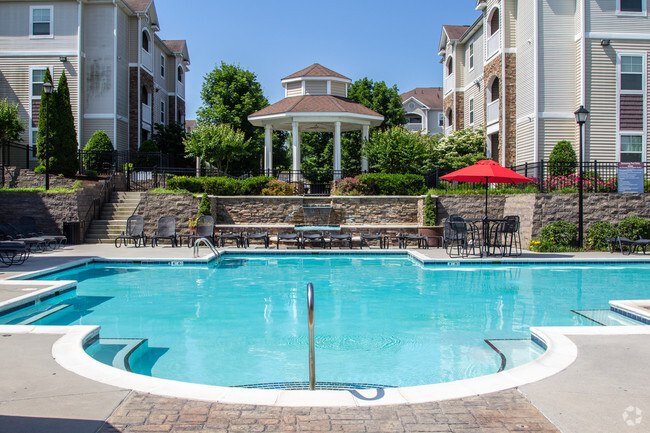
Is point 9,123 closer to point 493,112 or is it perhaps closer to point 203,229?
point 203,229

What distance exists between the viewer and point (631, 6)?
64.9 ft

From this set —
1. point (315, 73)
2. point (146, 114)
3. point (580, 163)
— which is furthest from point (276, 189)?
point (146, 114)

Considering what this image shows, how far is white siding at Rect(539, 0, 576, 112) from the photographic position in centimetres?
1992

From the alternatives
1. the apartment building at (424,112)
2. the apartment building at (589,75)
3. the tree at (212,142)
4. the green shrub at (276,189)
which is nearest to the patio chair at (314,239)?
the green shrub at (276,189)

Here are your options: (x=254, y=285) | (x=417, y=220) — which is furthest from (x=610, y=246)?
(x=254, y=285)

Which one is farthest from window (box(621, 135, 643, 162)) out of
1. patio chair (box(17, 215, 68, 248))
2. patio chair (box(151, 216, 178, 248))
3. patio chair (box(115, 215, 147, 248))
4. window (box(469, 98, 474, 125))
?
patio chair (box(17, 215, 68, 248))

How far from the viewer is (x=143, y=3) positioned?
2761 cm

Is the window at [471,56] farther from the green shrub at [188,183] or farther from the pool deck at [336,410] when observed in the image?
the pool deck at [336,410]

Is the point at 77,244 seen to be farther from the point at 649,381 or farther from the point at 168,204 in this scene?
the point at 649,381

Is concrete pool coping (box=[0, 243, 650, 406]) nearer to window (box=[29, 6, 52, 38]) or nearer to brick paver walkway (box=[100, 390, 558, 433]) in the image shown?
brick paver walkway (box=[100, 390, 558, 433])

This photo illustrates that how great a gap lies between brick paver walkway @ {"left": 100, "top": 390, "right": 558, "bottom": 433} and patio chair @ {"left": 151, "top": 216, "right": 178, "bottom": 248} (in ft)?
45.8

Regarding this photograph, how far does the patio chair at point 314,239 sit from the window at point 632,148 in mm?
13179

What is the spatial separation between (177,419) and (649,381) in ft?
12.5

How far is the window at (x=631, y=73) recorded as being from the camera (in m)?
19.9
